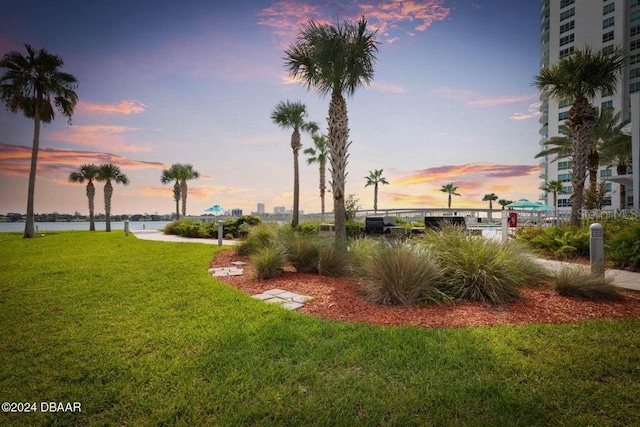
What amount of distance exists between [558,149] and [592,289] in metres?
25.5

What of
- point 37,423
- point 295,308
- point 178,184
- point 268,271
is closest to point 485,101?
point 268,271

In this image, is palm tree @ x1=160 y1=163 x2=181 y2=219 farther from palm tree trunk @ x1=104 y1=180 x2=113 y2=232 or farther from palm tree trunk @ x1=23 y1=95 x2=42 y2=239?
palm tree trunk @ x1=23 y1=95 x2=42 y2=239

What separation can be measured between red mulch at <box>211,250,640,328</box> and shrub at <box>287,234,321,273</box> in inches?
54.7

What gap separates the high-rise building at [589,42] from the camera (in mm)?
42500

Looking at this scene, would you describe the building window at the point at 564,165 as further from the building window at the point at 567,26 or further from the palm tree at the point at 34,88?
the palm tree at the point at 34,88

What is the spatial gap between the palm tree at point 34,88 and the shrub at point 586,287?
25.2m

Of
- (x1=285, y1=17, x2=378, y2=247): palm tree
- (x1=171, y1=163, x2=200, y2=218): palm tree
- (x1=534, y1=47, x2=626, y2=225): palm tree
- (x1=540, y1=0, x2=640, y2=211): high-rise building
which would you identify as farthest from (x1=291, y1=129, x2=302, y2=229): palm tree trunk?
(x1=540, y1=0, x2=640, y2=211): high-rise building

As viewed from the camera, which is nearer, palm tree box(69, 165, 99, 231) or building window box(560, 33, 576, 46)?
palm tree box(69, 165, 99, 231)

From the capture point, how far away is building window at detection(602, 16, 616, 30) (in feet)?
145

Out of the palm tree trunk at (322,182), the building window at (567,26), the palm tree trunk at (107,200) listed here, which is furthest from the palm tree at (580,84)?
the building window at (567,26)

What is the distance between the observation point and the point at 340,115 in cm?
1052

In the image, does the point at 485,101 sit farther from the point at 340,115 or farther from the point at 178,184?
the point at 178,184

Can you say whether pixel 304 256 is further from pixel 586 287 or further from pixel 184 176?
pixel 184 176

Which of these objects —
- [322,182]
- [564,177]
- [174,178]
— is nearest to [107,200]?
[174,178]
